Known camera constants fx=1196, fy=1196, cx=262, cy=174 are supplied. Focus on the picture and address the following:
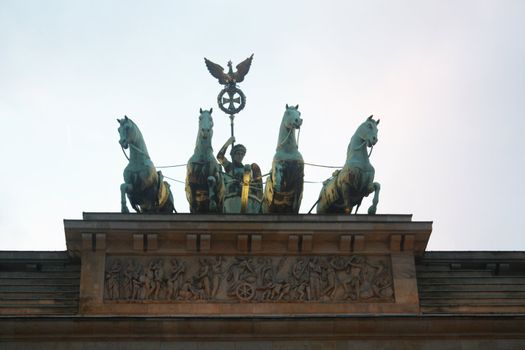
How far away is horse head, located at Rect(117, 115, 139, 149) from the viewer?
26.8m

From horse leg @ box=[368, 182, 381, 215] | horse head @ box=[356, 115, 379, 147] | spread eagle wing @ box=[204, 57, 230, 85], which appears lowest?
horse leg @ box=[368, 182, 381, 215]

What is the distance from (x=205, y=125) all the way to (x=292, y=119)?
1994 millimetres

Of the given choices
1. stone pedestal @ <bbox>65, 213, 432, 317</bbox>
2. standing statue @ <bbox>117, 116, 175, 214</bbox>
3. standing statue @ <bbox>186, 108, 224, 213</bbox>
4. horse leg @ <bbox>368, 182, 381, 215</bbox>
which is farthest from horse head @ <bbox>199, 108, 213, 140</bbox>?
horse leg @ <bbox>368, 182, 381, 215</bbox>

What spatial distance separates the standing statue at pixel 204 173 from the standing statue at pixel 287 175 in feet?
4.06

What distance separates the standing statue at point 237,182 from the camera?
29812 millimetres

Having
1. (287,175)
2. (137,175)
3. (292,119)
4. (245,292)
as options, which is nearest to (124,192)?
(137,175)

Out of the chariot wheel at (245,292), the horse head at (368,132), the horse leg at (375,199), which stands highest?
the horse head at (368,132)

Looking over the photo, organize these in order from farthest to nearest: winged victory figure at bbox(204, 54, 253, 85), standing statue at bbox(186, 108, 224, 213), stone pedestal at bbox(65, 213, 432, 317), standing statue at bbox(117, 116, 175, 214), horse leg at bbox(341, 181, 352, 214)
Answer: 1. winged victory figure at bbox(204, 54, 253, 85)
2. standing statue at bbox(186, 108, 224, 213)
3. horse leg at bbox(341, 181, 352, 214)
4. standing statue at bbox(117, 116, 175, 214)
5. stone pedestal at bbox(65, 213, 432, 317)

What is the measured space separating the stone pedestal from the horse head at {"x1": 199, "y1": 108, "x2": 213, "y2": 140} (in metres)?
2.48

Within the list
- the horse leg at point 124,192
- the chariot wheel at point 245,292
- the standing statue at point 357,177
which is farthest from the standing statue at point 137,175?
the standing statue at point 357,177

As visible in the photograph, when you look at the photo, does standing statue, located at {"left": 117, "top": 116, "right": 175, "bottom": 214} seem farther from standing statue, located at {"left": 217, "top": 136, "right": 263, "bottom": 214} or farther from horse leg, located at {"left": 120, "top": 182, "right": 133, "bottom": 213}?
standing statue, located at {"left": 217, "top": 136, "right": 263, "bottom": 214}

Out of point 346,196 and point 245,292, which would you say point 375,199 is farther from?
point 245,292

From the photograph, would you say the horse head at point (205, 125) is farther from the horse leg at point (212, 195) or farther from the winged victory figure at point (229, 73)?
the winged victory figure at point (229, 73)

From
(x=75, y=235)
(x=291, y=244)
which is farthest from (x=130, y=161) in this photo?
(x=291, y=244)
